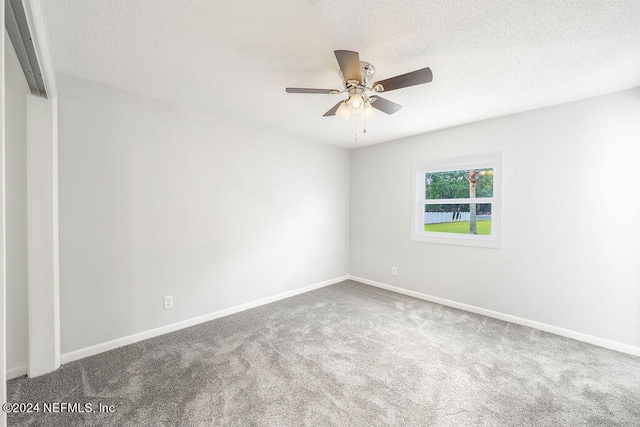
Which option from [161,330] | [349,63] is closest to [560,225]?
[349,63]

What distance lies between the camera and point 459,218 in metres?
3.70

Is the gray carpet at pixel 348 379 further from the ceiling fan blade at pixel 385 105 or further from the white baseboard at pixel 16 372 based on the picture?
the ceiling fan blade at pixel 385 105

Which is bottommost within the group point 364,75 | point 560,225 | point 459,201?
point 560,225

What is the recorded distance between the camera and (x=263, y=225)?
11.8 ft

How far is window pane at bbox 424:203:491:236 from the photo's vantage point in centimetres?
346

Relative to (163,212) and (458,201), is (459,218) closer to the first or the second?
(458,201)

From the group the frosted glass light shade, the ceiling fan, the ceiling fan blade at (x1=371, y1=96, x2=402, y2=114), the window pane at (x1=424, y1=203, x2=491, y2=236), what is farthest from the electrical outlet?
the window pane at (x1=424, y1=203, x2=491, y2=236)

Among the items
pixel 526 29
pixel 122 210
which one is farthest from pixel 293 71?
pixel 122 210

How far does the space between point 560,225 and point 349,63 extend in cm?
281

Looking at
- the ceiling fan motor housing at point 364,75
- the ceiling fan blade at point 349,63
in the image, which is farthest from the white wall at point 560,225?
the ceiling fan blade at point 349,63

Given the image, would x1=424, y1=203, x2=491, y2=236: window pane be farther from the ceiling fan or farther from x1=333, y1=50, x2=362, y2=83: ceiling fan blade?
x1=333, y1=50, x2=362, y2=83: ceiling fan blade

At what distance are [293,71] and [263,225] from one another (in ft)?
6.68

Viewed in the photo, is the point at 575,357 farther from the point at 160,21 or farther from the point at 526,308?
the point at 160,21

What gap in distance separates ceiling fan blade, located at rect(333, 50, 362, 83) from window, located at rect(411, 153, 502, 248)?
7.79 ft
